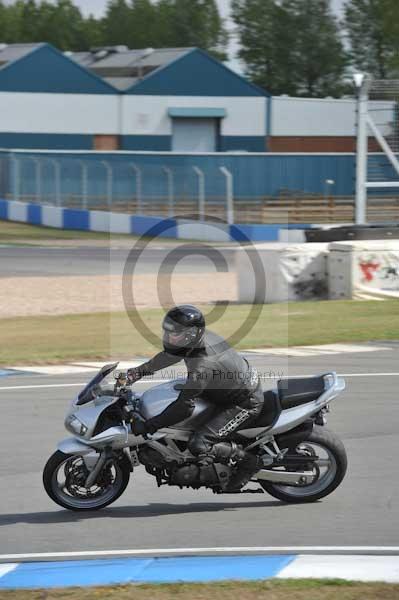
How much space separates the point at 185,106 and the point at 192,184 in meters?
21.3

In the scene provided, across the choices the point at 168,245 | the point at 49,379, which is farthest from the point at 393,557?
the point at 168,245

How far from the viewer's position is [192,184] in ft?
118

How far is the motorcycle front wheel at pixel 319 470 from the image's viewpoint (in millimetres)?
A: 7770

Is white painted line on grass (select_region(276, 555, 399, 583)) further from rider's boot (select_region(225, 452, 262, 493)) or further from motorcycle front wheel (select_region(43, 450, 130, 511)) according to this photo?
motorcycle front wheel (select_region(43, 450, 130, 511))

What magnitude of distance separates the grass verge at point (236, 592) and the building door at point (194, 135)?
5039cm

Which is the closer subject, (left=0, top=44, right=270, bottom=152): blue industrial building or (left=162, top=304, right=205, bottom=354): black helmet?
(left=162, top=304, right=205, bottom=354): black helmet

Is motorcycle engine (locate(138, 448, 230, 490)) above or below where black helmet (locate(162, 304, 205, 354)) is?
below

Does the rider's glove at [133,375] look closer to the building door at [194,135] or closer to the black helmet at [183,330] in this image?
the black helmet at [183,330]

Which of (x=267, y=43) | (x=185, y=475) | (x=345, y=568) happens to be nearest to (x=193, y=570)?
(x=345, y=568)

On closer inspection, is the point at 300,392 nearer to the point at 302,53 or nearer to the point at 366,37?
the point at 302,53

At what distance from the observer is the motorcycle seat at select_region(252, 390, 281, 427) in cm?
766

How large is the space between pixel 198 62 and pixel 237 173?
2164 cm

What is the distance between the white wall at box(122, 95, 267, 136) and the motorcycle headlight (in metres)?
47.0

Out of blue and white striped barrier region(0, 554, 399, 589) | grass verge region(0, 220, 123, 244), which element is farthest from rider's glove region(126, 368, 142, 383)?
grass verge region(0, 220, 123, 244)
